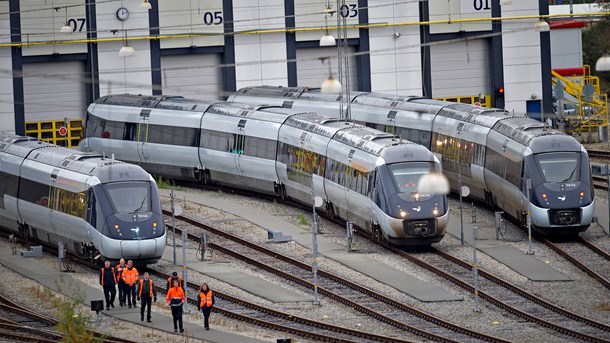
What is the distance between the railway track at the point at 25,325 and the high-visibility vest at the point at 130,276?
7.02ft

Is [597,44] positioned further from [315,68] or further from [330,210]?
[330,210]

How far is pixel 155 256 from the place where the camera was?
39.2 meters

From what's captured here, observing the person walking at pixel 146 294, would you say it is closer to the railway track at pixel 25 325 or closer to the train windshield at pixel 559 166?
the railway track at pixel 25 325

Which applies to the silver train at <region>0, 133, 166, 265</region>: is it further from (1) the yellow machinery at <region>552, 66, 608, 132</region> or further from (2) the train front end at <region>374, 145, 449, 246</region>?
(1) the yellow machinery at <region>552, 66, 608, 132</region>

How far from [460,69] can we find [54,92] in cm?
1993

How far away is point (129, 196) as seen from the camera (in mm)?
39594

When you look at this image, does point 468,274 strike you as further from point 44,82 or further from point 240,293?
point 44,82

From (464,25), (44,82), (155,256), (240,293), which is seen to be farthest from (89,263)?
(464,25)

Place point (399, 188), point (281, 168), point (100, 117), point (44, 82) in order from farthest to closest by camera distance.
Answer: point (44, 82), point (100, 117), point (281, 168), point (399, 188)

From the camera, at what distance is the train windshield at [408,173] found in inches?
1618

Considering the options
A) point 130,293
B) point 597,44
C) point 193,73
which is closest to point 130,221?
point 130,293

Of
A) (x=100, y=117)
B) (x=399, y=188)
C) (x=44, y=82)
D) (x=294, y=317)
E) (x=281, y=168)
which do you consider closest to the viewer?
(x=294, y=317)

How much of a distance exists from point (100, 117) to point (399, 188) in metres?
20.9

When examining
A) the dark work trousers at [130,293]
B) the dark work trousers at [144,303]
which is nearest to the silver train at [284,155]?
the dark work trousers at [130,293]
